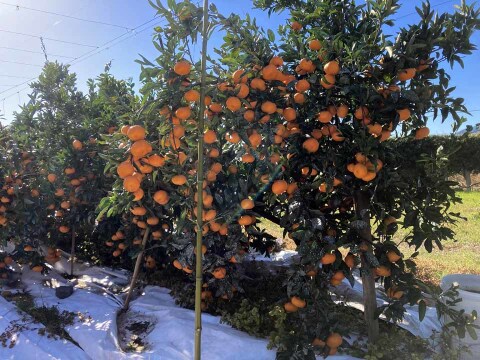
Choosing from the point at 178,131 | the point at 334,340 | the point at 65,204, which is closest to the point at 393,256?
the point at 334,340

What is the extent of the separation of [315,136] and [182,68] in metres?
0.74

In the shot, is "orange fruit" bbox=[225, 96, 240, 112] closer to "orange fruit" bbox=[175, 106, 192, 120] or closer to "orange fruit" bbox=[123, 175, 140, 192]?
"orange fruit" bbox=[175, 106, 192, 120]

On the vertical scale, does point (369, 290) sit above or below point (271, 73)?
below

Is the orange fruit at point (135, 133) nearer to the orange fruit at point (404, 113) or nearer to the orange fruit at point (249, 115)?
the orange fruit at point (249, 115)

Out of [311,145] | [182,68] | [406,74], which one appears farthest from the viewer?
[311,145]

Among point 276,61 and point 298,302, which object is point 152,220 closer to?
point 298,302

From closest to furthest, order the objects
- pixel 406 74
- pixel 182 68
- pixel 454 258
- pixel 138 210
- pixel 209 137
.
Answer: pixel 182 68, pixel 209 137, pixel 406 74, pixel 138 210, pixel 454 258

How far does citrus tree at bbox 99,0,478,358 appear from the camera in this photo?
1.59m

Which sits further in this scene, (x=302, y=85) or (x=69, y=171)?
(x=69, y=171)

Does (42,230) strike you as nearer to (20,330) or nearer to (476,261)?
(20,330)

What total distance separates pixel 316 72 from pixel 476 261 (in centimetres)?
333

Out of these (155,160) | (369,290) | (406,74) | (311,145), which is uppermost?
(406,74)

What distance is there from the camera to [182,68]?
1.44 m

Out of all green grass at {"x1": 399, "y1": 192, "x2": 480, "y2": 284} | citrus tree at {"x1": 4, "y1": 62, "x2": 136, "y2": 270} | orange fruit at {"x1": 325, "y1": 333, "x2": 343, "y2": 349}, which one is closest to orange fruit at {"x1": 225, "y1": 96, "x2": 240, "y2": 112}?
orange fruit at {"x1": 325, "y1": 333, "x2": 343, "y2": 349}
